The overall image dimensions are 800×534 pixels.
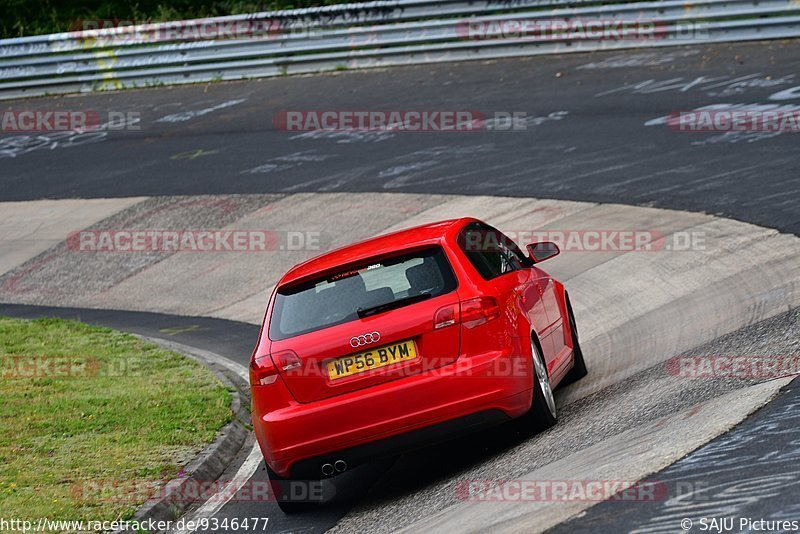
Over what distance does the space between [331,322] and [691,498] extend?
2681 millimetres

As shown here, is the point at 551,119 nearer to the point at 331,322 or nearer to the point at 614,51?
the point at 614,51

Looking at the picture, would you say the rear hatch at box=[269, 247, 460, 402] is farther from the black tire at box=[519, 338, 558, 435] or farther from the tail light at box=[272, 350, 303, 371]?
the black tire at box=[519, 338, 558, 435]

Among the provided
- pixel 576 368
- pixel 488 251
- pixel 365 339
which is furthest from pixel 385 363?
pixel 576 368

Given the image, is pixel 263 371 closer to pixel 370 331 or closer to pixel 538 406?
pixel 370 331

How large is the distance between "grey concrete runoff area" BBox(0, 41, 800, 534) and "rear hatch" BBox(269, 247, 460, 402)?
0.82m

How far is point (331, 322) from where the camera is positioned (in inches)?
307

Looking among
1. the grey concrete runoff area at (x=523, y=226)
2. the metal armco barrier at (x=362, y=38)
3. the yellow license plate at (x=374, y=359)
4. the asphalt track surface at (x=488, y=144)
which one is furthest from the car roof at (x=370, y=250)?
the metal armco barrier at (x=362, y=38)

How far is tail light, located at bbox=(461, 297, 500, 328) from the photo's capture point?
25.2 ft

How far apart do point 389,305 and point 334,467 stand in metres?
1.07

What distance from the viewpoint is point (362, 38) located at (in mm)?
24828

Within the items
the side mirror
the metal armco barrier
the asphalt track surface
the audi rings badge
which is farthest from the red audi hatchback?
the metal armco barrier

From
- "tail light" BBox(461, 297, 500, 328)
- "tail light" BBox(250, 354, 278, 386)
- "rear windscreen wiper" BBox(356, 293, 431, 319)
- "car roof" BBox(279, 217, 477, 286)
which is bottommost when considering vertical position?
"tail light" BBox(250, 354, 278, 386)

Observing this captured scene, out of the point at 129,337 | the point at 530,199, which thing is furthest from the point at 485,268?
the point at 530,199

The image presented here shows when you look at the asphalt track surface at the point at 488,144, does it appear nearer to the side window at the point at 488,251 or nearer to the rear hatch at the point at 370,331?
the side window at the point at 488,251
